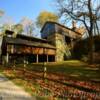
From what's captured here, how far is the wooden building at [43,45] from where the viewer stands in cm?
4004

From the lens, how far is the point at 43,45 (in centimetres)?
4356

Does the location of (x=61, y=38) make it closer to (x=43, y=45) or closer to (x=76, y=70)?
(x=43, y=45)

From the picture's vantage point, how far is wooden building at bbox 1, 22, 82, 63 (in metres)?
40.0

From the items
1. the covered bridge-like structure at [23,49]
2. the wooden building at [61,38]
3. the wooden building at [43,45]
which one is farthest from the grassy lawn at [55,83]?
the wooden building at [61,38]

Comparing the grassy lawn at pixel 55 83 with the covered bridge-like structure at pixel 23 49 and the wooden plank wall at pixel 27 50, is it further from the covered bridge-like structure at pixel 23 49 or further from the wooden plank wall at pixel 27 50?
Result: the covered bridge-like structure at pixel 23 49

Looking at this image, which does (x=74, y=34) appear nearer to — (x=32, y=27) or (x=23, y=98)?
(x=32, y=27)

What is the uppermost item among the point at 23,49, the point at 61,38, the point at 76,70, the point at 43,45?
the point at 61,38

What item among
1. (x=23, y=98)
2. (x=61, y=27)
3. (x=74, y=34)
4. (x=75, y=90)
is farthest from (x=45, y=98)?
(x=74, y=34)

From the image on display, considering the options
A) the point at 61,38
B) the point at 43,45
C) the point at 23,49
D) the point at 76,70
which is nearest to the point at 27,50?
the point at 23,49

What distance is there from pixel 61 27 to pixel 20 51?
45.7 ft

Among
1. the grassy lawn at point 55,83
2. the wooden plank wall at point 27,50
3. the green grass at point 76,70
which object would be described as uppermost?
the wooden plank wall at point 27,50

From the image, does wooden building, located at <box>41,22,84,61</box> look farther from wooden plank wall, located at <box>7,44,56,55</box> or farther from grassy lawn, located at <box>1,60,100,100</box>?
grassy lawn, located at <box>1,60,100,100</box>

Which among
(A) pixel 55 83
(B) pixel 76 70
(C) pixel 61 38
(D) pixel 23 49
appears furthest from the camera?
(C) pixel 61 38

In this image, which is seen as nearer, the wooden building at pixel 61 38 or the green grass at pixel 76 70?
the green grass at pixel 76 70
